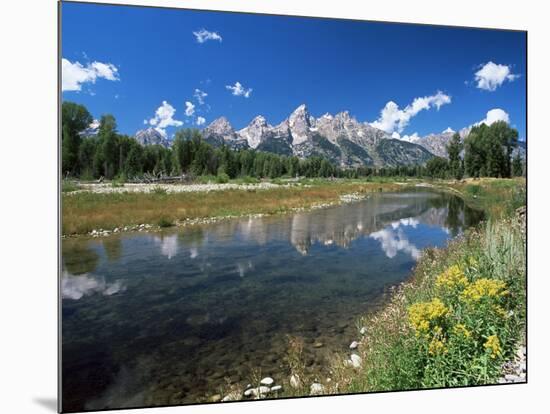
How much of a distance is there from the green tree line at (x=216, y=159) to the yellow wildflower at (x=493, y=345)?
2.18 m

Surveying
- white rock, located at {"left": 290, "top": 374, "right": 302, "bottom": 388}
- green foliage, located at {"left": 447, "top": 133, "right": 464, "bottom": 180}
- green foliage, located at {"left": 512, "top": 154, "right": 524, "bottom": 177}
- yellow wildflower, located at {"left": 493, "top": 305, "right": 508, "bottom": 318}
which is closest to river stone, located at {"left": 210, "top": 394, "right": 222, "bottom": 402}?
white rock, located at {"left": 290, "top": 374, "right": 302, "bottom": 388}

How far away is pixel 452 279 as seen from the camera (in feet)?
15.2

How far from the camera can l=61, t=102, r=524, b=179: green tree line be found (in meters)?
4.19

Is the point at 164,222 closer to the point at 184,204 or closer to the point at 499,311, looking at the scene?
the point at 184,204

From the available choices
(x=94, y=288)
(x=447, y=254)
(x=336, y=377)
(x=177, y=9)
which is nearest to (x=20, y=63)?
(x=177, y=9)

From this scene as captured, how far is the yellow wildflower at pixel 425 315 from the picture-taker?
418cm

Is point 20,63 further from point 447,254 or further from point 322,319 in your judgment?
point 447,254

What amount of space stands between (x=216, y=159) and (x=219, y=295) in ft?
5.00

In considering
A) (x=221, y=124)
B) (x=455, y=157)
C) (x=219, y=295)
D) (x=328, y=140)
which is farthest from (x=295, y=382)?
(x=455, y=157)

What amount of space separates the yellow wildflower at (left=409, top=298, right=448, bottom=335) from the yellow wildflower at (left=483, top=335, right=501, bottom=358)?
0.44 m

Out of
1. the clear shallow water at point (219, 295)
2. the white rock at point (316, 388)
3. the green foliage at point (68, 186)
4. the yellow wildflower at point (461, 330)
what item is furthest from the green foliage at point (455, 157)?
the green foliage at point (68, 186)

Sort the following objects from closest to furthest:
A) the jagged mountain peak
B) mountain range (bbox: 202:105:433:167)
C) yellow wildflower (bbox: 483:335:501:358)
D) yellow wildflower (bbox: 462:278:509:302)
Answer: yellow wildflower (bbox: 483:335:501:358)
yellow wildflower (bbox: 462:278:509:302)
the jagged mountain peak
mountain range (bbox: 202:105:433:167)

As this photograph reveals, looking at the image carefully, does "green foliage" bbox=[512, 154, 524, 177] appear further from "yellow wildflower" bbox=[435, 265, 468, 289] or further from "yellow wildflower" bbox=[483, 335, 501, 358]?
"yellow wildflower" bbox=[483, 335, 501, 358]

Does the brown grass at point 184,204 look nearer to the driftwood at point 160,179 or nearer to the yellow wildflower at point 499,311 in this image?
the driftwood at point 160,179
